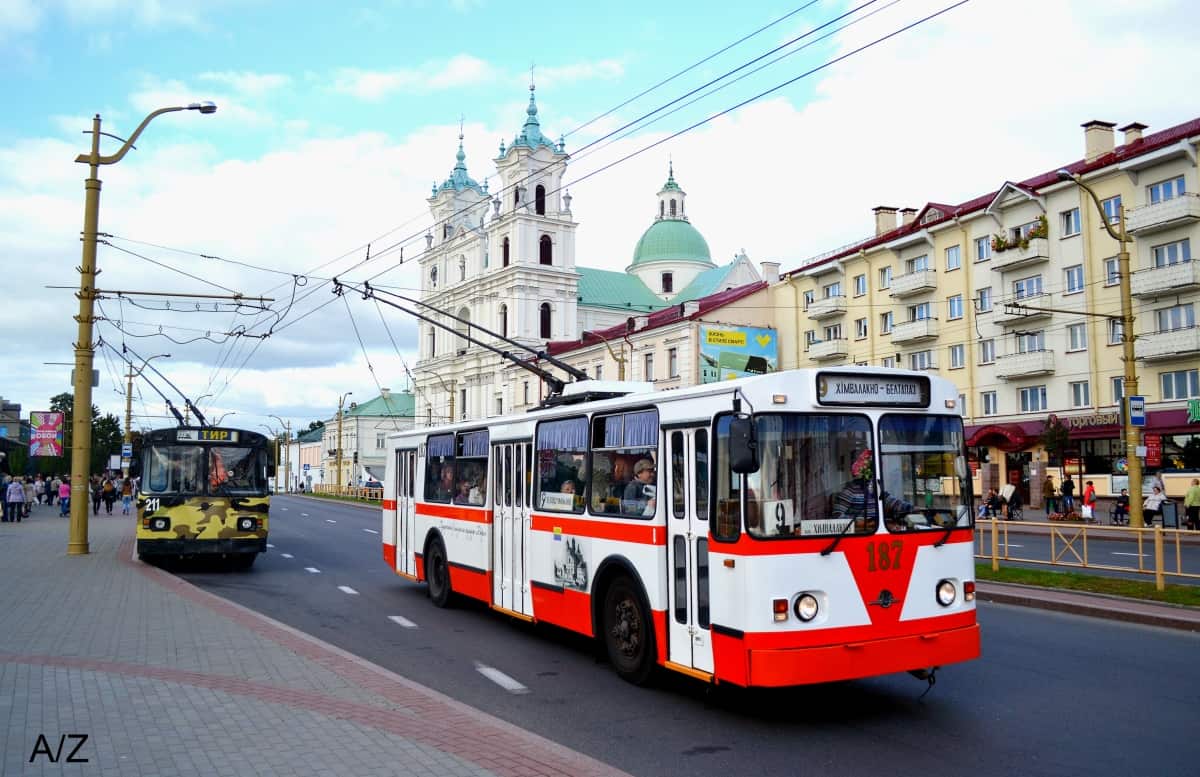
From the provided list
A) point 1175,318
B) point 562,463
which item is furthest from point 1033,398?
point 562,463

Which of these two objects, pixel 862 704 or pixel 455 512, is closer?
pixel 862 704

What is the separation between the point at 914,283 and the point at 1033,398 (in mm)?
8371

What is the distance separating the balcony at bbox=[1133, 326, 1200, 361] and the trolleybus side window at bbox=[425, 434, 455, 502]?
1194 inches

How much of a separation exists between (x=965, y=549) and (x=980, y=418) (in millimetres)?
40366

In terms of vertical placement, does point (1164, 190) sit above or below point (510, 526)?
above

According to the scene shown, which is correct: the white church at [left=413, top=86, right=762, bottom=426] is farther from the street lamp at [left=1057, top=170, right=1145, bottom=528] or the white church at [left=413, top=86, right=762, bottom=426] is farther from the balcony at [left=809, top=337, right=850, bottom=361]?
the street lamp at [left=1057, top=170, right=1145, bottom=528]

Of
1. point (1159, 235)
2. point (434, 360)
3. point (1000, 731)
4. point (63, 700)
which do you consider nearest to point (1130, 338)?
point (1159, 235)

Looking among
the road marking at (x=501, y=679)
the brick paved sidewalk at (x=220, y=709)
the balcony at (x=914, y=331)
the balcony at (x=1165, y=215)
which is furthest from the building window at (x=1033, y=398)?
the brick paved sidewalk at (x=220, y=709)

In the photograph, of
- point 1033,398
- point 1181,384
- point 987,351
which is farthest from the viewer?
point 987,351

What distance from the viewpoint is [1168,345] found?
37.2 metres

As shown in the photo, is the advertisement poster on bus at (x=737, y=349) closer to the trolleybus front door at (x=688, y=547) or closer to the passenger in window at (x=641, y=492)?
the passenger in window at (x=641, y=492)

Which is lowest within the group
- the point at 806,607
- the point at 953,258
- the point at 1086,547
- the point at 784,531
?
the point at 1086,547

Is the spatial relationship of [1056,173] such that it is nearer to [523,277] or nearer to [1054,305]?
[1054,305]

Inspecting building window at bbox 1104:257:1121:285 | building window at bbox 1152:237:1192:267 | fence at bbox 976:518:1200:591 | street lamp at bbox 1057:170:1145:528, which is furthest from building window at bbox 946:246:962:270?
fence at bbox 976:518:1200:591
